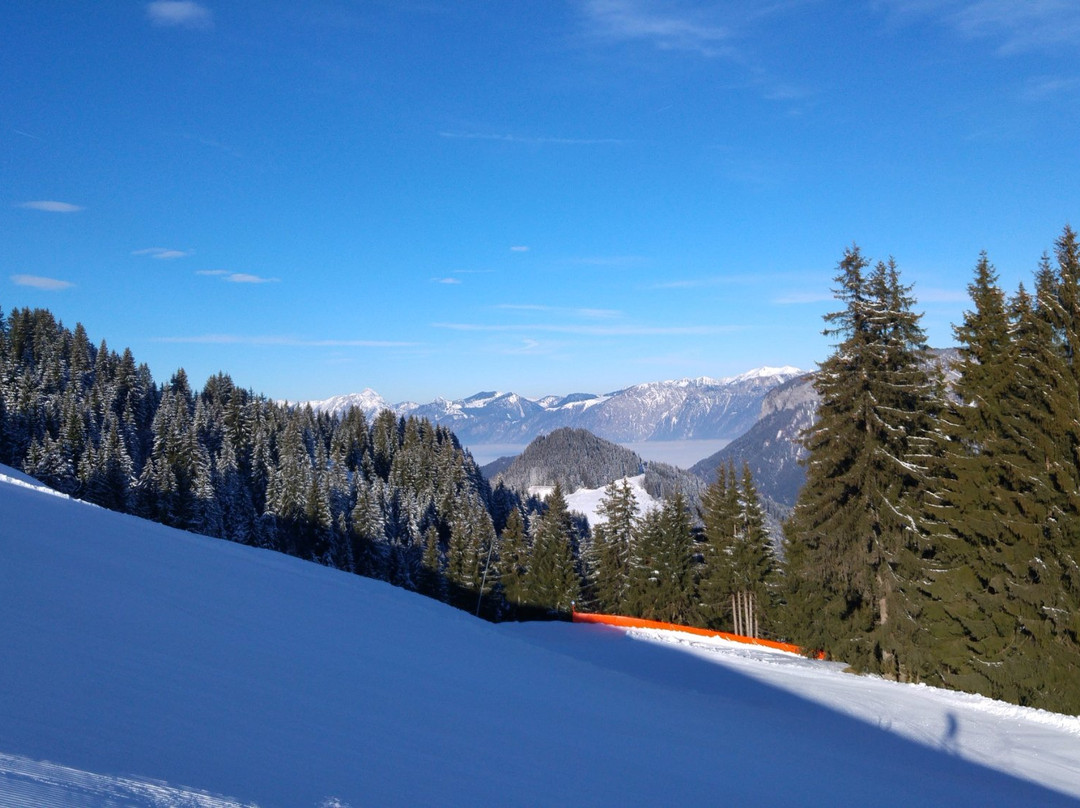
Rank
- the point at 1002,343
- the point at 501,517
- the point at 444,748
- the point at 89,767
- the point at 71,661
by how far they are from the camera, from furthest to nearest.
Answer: the point at 501,517 → the point at 1002,343 → the point at 444,748 → the point at 71,661 → the point at 89,767

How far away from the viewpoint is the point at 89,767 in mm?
4227

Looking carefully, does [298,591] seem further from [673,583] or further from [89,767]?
[673,583]

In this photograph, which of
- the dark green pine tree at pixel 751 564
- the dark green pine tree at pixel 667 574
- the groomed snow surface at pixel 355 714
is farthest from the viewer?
the dark green pine tree at pixel 667 574

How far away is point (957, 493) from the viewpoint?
19.6 meters

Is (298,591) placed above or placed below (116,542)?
below

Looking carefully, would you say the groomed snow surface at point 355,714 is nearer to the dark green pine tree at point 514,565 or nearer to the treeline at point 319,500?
the treeline at point 319,500

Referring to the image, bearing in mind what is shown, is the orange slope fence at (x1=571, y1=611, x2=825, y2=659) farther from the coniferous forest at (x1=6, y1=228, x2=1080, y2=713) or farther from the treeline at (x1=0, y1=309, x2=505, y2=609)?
the treeline at (x1=0, y1=309, x2=505, y2=609)

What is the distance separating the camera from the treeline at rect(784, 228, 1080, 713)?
679 inches

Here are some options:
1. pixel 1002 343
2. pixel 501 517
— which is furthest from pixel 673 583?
pixel 501 517

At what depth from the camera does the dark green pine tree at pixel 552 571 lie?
47594 millimetres

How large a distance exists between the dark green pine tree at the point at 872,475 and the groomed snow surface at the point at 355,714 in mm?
4584

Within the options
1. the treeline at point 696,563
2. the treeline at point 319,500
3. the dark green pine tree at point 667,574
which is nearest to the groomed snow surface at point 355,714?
the treeline at point 696,563

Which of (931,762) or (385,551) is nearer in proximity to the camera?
(931,762)

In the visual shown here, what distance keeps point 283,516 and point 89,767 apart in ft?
196
